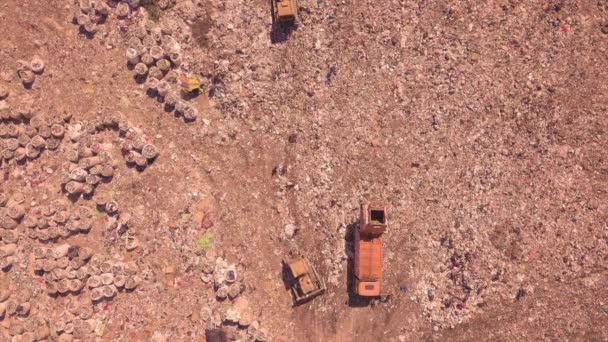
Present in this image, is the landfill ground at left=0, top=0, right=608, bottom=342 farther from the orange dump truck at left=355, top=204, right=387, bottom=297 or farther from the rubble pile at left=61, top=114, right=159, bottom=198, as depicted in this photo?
the orange dump truck at left=355, top=204, right=387, bottom=297

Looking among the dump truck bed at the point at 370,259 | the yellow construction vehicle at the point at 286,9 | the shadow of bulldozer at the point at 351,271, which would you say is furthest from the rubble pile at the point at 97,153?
the dump truck bed at the point at 370,259

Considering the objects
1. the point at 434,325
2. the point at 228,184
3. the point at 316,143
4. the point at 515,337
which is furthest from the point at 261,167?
the point at 515,337

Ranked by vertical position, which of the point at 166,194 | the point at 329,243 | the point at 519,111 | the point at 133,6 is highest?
the point at 133,6

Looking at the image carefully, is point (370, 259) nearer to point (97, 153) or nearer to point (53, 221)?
point (97, 153)

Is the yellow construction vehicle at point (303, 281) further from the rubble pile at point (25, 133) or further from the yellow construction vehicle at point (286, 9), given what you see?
the rubble pile at point (25, 133)

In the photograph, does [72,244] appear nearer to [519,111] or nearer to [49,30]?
[49,30]

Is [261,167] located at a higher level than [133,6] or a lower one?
lower

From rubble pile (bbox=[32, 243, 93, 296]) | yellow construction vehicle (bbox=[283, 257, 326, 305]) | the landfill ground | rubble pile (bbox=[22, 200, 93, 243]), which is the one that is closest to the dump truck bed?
the landfill ground
